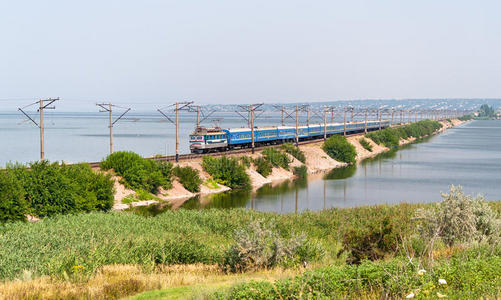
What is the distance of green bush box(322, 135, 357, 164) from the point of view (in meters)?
78.9

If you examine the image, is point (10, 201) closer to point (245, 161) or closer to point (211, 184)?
point (211, 184)

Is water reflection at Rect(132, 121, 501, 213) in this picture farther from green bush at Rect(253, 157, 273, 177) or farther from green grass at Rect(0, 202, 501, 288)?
green grass at Rect(0, 202, 501, 288)

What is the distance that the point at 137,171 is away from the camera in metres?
44.6

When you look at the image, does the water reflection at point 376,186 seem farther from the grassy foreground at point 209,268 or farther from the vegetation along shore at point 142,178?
the grassy foreground at point 209,268

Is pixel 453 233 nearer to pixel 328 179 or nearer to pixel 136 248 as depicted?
pixel 136 248

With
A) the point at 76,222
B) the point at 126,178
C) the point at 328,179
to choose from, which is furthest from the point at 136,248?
the point at 328,179

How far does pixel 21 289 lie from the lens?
12.2 metres

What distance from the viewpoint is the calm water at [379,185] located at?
150ft

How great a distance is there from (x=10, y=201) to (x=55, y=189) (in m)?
3.99

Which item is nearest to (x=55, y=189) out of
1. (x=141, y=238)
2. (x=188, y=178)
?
(x=141, y=238)

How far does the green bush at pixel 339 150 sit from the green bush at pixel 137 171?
3806 cm

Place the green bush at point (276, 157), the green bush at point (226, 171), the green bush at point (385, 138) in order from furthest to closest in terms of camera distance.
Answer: the green bush at point (385, 138) < the green bush at point (276, 157) < the green bush at point (226, 171)

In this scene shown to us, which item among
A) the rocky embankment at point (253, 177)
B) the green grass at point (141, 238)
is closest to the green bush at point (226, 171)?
the rocky embankment at point (253, 177)

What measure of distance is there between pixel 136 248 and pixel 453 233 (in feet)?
37.7
